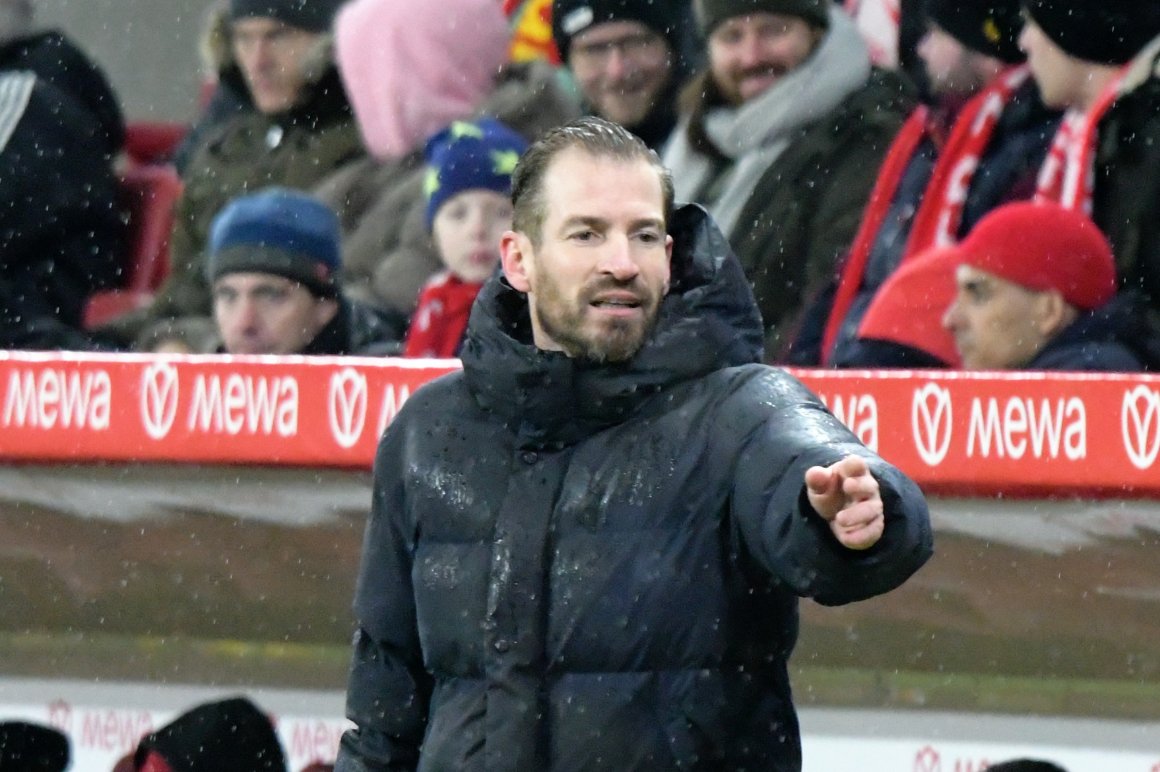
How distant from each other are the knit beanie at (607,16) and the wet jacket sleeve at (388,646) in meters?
2.86

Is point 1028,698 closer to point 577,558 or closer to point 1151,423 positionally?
point 1151,423

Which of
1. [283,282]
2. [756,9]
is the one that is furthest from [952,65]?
[283,282]

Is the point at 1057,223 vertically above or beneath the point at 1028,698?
above

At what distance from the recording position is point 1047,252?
15.4 feet

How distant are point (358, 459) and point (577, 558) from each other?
2.75 metres

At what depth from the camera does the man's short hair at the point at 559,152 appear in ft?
8.92

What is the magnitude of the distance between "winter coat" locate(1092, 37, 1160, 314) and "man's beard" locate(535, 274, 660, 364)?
2220mm

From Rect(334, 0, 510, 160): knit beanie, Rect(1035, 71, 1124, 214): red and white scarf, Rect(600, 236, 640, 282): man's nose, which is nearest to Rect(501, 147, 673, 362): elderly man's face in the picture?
Rect(600, 236, 640, 282): man's nose

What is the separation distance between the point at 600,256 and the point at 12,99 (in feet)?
13.9

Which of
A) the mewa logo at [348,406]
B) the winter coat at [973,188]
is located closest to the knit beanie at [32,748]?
the mewa logo at [348,406]

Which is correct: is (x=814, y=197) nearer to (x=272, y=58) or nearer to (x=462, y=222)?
(x=462, y=222)

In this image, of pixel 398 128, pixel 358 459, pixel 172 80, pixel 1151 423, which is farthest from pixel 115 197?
pixel 1151 423

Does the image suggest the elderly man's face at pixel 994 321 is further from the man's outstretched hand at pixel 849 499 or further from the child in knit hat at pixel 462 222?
the man's outstretched hand at pixel 849 499

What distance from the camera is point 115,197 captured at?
6.65 m
